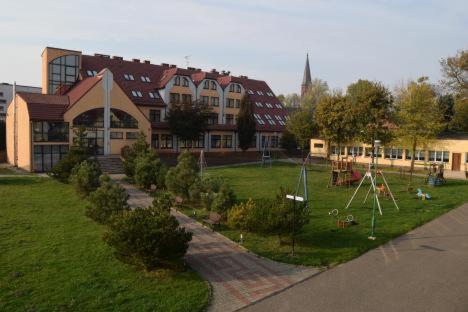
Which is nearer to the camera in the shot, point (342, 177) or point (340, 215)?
point (340, 215)

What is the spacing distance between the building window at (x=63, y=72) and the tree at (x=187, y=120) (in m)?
12.8

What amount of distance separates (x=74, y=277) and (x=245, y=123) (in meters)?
40.1

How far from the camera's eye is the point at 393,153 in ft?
151

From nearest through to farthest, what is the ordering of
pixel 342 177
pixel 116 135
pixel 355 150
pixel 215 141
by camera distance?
pixel 342 177 < pixel 116 135 < pixel 355 150 < pixel 215 141

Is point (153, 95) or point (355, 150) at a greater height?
point (153, 95)

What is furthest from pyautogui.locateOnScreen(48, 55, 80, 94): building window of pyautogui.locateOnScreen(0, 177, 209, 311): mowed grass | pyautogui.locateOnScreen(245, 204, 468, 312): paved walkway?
pyautogui.locateOnScreen(245, 204, 468, 312): paved walkway

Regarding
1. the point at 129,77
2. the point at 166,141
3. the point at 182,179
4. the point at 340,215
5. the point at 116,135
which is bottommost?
the point at 340,215

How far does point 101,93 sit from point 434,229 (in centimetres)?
3144

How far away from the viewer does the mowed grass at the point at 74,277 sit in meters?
9.48

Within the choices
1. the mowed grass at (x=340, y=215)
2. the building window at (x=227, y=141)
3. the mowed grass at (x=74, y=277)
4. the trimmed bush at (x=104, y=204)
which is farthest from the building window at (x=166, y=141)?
the trimmed bush at (x=104, y=204)

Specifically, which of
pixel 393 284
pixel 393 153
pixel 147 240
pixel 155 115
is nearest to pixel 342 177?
pixel 393 284

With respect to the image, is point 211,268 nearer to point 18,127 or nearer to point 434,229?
point 434,229

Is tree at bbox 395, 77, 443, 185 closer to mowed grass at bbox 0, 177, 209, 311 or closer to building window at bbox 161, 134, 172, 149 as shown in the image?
building window at bbox 161, 134, 172, 149

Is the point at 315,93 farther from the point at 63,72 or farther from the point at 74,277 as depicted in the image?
the point at 74,277
